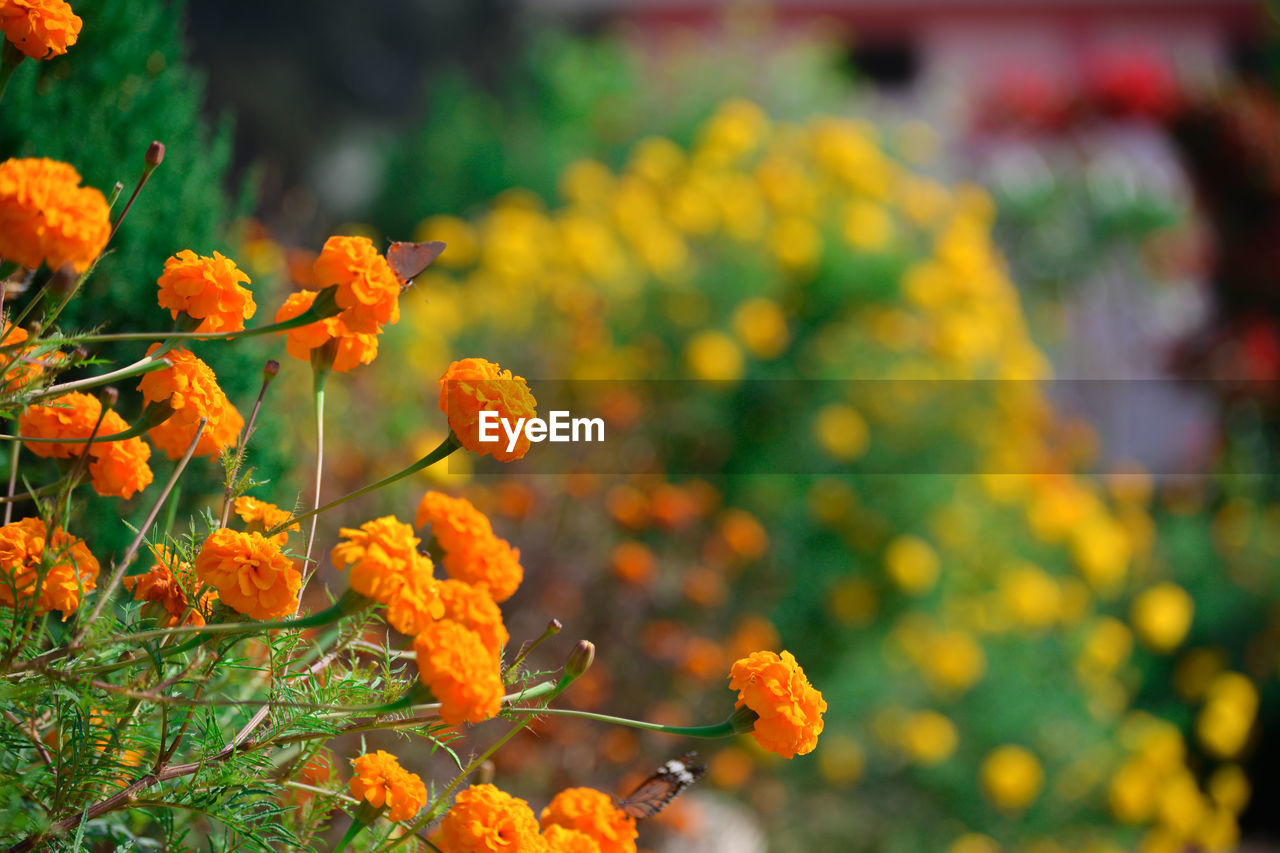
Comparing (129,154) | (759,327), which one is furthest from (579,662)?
(759,327)

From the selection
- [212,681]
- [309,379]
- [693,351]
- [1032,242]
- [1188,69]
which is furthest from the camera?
[1188,69]

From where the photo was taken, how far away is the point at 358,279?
A: 2.97 ft

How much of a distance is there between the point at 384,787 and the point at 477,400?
1.08 ft

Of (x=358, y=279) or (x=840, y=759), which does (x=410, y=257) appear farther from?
(x=840, y=759)

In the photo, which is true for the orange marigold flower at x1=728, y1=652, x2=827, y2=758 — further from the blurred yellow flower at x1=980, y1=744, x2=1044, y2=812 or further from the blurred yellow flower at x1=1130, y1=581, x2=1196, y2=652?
the blurred yellow flower at x1=1130, y1=581, x2=1196, y2=652

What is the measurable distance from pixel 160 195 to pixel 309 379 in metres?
1.06

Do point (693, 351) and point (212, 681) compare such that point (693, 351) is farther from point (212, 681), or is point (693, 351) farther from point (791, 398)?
point (212, 681)

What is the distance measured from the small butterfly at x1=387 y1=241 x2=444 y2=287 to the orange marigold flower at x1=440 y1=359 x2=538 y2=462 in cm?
10

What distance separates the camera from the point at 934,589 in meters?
3.80

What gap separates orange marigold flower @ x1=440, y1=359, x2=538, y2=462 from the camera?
92 centimetres

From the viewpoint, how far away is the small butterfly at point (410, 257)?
96 cm

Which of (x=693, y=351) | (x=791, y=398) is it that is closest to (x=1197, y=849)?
(x=791, y=398)

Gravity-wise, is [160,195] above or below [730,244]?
above

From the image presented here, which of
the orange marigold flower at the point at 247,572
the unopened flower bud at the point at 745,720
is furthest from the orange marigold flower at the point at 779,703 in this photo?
the orange marigold flower at the point at 247,572
